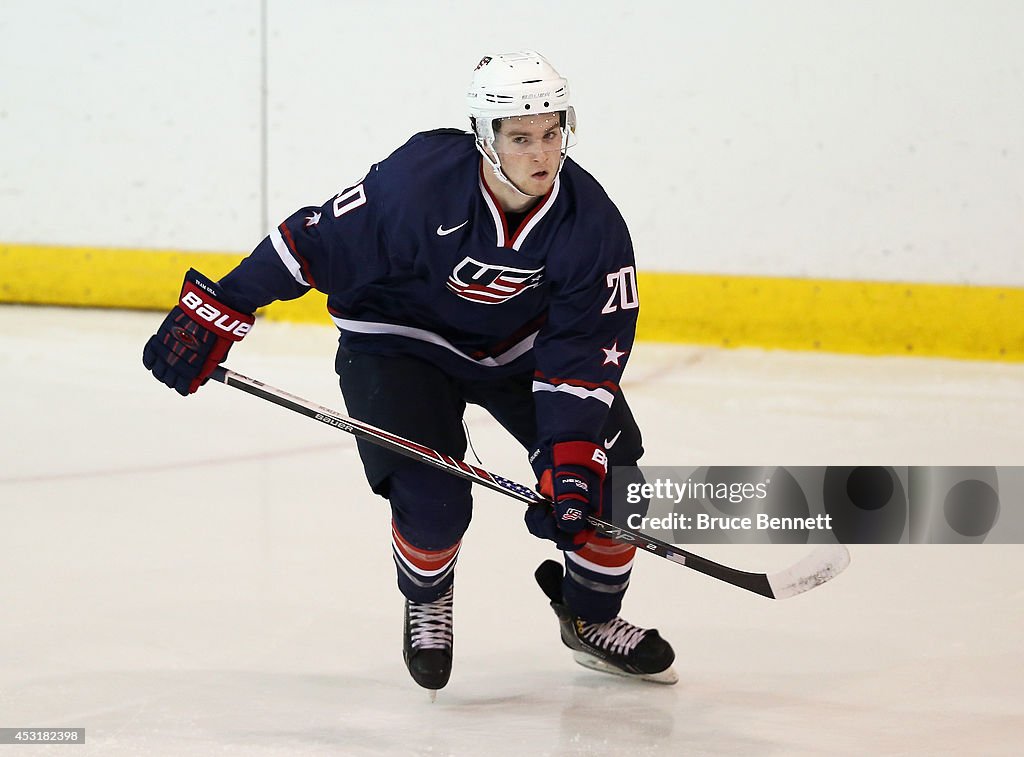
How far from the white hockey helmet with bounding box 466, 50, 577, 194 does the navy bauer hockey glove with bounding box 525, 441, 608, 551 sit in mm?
381

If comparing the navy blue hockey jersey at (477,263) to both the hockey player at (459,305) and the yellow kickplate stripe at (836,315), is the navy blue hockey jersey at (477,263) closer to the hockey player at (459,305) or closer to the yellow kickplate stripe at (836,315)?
the hockey player at (459,305)

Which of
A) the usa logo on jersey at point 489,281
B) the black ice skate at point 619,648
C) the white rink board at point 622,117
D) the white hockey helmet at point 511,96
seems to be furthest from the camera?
the white rink board at point 622,117

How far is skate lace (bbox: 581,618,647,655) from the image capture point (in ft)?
7.04

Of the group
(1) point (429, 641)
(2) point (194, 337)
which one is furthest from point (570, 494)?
(2) point (194, 337)

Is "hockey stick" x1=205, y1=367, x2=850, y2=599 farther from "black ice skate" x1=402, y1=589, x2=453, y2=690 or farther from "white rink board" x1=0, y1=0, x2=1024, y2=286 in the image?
"white rink board" x1=0, y1=0, x2=1024, y2=286

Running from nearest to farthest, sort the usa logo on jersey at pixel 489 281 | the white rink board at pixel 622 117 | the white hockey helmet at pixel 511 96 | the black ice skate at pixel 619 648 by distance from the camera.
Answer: the white hockey helmet at pixel 511 96
the usa logo on jersey at pixel 489 281
the black ice skate at pixel 619 648
the white rink board at pixel 622 117

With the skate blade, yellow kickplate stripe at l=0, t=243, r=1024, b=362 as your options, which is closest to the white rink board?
yellow kickplate stripe at l=0, t=243, r=1024, b=362

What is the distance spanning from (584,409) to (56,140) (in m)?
3.53

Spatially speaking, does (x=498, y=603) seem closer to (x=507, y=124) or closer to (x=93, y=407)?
(x=507, y=124)

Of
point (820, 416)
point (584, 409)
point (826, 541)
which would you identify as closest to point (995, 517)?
point (826, 541)

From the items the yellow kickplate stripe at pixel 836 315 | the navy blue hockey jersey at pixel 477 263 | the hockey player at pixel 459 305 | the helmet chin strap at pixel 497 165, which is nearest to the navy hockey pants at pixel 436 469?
the hockey player at pixel 459 305

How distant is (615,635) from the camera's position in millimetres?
2164

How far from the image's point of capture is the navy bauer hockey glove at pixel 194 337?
1.99 metres

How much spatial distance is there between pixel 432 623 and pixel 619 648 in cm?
30
